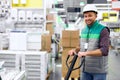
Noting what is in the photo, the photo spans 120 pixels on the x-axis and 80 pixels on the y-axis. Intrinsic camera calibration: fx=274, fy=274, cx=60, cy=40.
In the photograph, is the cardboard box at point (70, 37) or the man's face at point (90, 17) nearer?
the man's face at point (90, 17)

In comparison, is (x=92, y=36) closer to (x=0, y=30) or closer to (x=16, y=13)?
(x=16, y=13)

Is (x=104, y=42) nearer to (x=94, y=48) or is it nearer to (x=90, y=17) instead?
(x=94, y=48)

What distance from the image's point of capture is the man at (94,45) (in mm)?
3459

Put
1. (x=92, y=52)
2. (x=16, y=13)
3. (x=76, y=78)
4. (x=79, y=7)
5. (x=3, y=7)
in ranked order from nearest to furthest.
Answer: (x=92, y=52) → (x=76, y=78) → (x=16, y=13) → (x=3, y=7) → (x=79, y=7)

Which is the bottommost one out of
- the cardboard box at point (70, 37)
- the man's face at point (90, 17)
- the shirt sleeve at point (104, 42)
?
the cardboard box at point (70, 37)

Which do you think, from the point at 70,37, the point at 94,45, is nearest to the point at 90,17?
the point at 94,45

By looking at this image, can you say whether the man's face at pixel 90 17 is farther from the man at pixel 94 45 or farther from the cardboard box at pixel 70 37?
the cardboard box at pixel 70 37

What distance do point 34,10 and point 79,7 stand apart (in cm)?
1071

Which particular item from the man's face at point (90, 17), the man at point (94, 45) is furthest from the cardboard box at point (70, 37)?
the man's face at point (90, 17)

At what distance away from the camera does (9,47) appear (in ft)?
20.8

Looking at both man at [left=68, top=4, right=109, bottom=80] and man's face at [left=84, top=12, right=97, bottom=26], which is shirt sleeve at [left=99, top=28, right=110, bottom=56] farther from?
man's face at [left=84, top=12, right=97, bottom=26]

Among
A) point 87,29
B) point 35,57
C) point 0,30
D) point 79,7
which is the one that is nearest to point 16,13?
point 0,30

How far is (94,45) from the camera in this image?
3.55m

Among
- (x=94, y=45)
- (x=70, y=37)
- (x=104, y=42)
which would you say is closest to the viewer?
(x=104, y=42)
